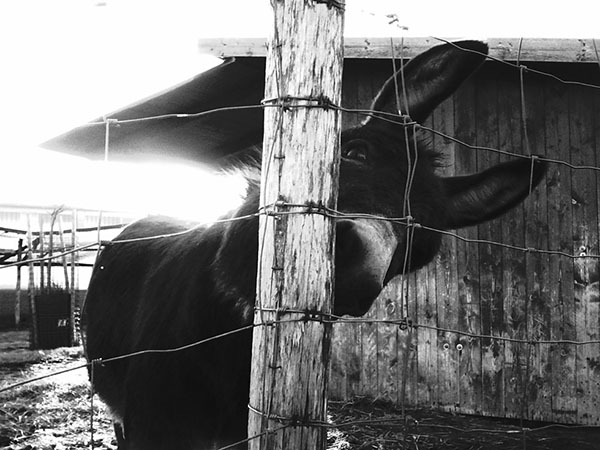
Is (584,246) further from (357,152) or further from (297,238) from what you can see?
(297,238)

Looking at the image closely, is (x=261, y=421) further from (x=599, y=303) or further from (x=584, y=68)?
(x=584, y=68)

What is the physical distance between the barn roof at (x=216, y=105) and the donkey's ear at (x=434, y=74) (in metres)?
1.58

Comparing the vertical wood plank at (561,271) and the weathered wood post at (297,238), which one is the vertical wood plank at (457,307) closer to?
the vertical wood plank at (561,271)

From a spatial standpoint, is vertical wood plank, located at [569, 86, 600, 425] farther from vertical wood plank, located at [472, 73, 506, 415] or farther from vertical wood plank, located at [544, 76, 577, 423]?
vertical wood plank, located at [472, 73, 506, 415]

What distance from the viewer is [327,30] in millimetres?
1562

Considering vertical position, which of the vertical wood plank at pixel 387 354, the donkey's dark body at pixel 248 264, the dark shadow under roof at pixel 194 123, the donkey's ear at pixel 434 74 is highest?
the dark shadow under roof at pixel 194 123

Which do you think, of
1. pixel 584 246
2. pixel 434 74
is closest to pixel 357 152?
pixel 434 74

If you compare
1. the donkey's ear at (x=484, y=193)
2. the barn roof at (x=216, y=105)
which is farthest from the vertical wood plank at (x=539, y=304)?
the donkey's ear at (x=484, y=193)

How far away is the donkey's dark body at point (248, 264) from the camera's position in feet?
7.02

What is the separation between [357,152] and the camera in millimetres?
2441

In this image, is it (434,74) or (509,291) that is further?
(509,291)

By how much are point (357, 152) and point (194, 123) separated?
12.6ft

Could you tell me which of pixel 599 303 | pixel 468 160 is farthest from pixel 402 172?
pixel 599 303

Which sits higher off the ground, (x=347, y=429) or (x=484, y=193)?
(x=484, y=193)
